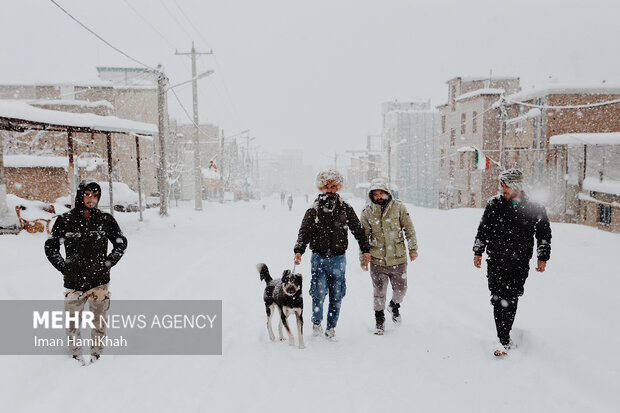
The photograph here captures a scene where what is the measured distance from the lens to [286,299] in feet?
16.1

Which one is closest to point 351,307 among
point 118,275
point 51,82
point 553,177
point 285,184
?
point 118,275

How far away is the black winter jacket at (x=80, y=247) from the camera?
4.30 metres

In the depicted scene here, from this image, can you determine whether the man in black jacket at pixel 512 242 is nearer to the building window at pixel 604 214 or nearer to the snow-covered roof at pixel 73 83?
the building window at pixel 604 214

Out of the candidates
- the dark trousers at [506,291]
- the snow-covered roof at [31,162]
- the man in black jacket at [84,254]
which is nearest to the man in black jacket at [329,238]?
the dark trousers at [506,291]

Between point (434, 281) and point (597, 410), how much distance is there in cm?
498

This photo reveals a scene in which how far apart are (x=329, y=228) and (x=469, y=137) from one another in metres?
34.6

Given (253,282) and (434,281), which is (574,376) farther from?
(253,282)

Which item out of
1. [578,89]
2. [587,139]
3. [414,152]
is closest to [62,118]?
[587,139]

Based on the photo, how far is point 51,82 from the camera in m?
A: 38.1

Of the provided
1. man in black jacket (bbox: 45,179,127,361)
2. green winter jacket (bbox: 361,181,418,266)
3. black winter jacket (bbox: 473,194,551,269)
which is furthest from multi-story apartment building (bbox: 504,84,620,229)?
man in black jacket (bbox: 45,179,127,361)

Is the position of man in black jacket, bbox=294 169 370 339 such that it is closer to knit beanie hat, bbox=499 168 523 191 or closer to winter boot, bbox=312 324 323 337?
winter boot, bbox=312 324 323 337

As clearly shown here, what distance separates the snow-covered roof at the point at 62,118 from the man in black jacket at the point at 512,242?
36.8 feet

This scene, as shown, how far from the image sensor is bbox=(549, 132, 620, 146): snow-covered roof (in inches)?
761

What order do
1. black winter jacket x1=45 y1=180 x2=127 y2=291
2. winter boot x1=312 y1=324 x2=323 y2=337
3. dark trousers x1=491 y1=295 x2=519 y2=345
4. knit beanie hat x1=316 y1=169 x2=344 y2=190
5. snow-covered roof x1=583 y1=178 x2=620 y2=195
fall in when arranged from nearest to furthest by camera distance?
black winter jacket x1=45 y1=180 x2=127 y2=291
dark trousers x1=491 y1=295 x2=519 y2=345
knit beanie hat x1=316 y1=169 x2=344 y2=190
winter boot x1=312 y1=324 x2=323 y2=337
snow-covered roof x1=583 y1=178 x2=620 y2=195
